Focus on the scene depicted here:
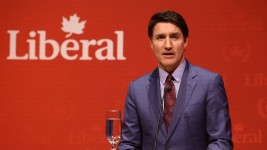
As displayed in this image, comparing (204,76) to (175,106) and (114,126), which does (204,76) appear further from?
(114,126)

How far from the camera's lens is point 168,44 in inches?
78.0

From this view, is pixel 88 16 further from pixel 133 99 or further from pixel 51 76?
pixel 133 99

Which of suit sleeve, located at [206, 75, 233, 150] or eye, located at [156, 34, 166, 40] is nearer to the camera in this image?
suit sleeve, located at [206, 75, 233, 150]

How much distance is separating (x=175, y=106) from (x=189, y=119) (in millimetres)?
90

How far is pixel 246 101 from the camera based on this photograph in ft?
10.7

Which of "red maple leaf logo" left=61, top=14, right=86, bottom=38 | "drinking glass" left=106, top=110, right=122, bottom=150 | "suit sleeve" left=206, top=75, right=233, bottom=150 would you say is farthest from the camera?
"red maple leaf logo" left=61, top=14, right=86, bottom=38

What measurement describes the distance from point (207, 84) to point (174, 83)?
0.57 feet

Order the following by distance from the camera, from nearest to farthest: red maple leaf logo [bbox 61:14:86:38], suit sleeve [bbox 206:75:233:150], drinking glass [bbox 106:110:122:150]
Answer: suit sleeve [bbox 206:75:233:150], drinking glass [bbox 106:110:122:150], red maple leaf logo [bbox 61:14:86:38]

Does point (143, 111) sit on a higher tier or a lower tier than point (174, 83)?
lower

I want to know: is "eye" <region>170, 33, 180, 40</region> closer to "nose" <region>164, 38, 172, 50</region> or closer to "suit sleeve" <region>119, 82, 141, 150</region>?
"nose" <region>164, 38, 172, 50</region>

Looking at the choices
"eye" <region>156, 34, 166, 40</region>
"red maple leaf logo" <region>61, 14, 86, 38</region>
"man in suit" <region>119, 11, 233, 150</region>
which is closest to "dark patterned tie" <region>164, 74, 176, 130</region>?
"man in suit" <region>119, 11, 233, 150</region>

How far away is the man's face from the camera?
1.99m

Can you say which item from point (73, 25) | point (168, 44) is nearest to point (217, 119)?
point (168, 44)

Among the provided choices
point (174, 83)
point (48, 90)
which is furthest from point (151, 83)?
point (48, 90)
